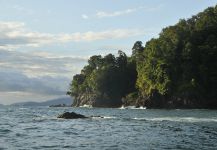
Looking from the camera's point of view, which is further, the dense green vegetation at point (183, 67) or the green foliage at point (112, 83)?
the green foliage at point (112, 83)

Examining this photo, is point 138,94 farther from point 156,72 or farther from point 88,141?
point 88,141

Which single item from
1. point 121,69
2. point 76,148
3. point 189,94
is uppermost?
point 121,69

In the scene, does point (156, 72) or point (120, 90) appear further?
point (120, 90)

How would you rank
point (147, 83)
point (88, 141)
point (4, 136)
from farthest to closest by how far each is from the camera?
point (147, 83)
point (4, 136)
point (88, 141)

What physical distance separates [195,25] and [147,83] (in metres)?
24.3

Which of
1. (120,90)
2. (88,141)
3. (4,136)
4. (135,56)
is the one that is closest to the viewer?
(88,141)

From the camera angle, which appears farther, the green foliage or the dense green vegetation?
the green foliage

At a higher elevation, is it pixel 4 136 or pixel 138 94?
pixel 138 94

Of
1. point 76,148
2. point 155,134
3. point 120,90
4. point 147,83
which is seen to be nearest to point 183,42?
point 147,83

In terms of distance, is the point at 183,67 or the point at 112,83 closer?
the point at 183,67

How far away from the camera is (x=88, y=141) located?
120 feet

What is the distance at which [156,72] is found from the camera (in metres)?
145

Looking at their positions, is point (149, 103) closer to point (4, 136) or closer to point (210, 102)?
point (210, 102)

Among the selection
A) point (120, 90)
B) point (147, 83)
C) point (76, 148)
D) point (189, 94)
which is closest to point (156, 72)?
point (147, 83)
